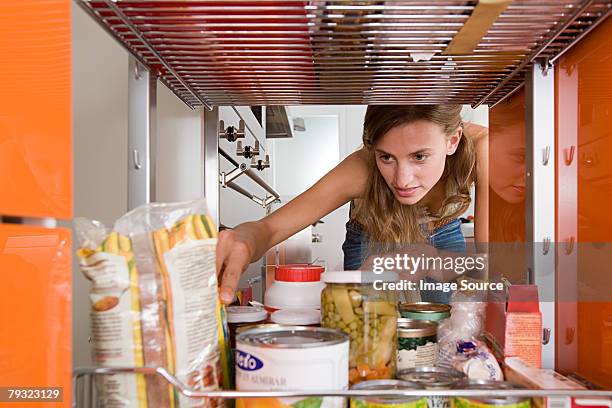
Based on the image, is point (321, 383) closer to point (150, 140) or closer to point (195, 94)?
point (150, 140)

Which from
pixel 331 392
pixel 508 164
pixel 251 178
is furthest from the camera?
pixel 251 178

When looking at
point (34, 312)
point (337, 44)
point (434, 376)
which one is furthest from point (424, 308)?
point (34, 312)

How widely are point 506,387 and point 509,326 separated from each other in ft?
0.36

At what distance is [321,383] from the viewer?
1.62 feet

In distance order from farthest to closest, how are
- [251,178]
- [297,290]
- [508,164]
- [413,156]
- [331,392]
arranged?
[251,178] → [413,156] → [508,164] → [297,290] → [331,392]

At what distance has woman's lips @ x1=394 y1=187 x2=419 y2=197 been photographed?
97 centimetres

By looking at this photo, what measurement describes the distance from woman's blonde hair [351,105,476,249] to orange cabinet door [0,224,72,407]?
61cm

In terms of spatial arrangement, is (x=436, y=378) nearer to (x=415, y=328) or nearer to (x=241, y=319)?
(x=415, y=328)

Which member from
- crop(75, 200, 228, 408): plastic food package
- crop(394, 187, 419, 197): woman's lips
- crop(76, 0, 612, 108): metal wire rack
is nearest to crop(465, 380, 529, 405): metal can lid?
crop(75, 200, 228, 408): plastic food package

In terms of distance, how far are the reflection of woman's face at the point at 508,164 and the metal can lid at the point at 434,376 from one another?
0.30 m

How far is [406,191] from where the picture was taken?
0.97m

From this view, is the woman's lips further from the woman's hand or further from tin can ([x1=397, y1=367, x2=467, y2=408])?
tin can ([x1=397, y1=367, x2=467, y2=408])

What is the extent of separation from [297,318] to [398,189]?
1.36ft

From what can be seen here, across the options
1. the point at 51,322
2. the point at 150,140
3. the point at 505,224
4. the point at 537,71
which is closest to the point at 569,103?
the point at 537,71
